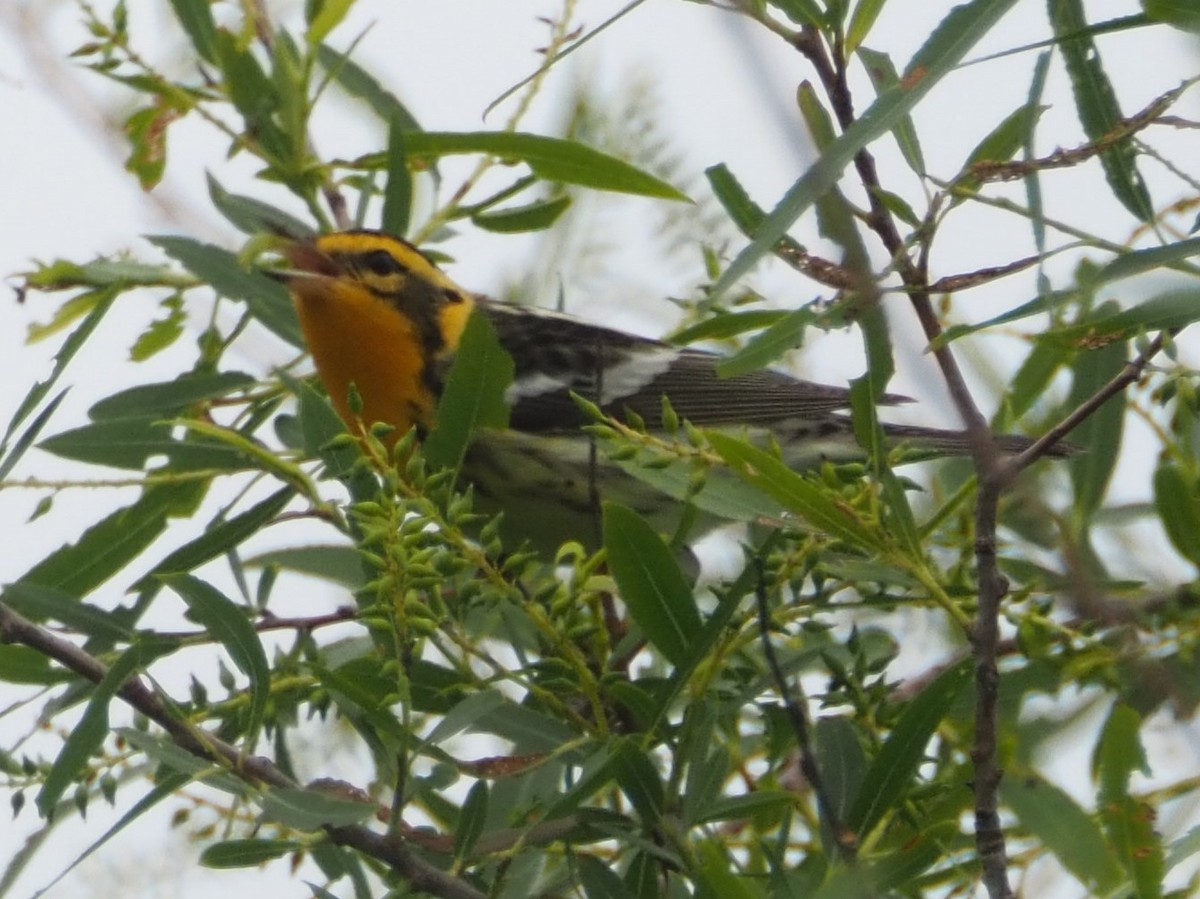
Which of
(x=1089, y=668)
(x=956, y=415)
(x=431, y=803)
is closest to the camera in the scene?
(x=956, y=415)

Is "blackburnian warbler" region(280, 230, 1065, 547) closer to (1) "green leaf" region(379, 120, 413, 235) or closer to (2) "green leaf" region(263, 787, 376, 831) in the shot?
(1) "green leaf" region(379, 120, 413, 235)

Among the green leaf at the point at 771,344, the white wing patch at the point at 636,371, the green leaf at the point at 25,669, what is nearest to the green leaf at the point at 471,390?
the green leaf at the point at 771,344

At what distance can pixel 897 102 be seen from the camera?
1728mm

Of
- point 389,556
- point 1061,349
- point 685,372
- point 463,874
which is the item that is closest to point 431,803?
point 463,874

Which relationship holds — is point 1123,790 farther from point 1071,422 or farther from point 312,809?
point 312,809

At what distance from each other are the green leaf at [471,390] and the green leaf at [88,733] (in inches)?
18.3

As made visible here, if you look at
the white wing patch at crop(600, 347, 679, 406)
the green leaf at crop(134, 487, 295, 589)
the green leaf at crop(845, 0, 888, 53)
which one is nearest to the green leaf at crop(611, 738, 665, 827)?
the green leaf at crop(845, 0, 888, 53)

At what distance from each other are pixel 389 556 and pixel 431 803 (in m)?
0.70

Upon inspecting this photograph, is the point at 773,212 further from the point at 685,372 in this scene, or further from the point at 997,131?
the point at 685,372

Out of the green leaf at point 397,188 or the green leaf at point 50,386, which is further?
the green leaf at point 397,188

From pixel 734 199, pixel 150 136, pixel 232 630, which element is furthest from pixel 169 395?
pixel 734 199

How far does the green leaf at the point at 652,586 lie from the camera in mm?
1914

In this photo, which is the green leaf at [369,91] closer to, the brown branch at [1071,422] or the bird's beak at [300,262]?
the bird's beak at [300,262]

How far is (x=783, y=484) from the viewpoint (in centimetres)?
180
